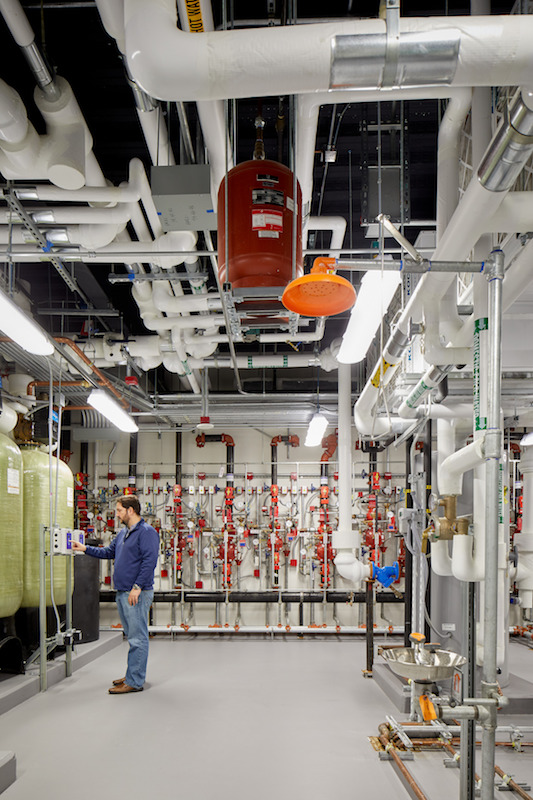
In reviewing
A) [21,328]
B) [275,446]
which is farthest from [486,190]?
[275,446]

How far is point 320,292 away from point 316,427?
5.29 metres

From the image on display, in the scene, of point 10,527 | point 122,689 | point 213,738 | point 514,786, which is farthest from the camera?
point 10,527

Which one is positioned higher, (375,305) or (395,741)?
(375,305)

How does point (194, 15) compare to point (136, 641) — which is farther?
point (136, 641)

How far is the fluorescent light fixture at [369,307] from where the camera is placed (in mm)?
3348

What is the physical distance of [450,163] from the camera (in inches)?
117

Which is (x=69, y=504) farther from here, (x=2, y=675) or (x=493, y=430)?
(x=493, y=430)

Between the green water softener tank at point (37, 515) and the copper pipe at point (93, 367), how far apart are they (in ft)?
3.19

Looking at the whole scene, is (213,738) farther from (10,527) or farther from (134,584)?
(10,527)

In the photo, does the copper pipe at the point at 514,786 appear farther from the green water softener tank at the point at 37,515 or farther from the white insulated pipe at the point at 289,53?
the green water softener tank at the point at 37,515

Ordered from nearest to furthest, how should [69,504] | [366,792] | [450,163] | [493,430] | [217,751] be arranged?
[493,430], [450,163], [366,792], [217,751], [69,504]

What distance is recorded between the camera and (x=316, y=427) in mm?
7508

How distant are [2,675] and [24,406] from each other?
263 centimetres

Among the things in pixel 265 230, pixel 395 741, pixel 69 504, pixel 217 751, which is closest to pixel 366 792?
pixel 395 741
